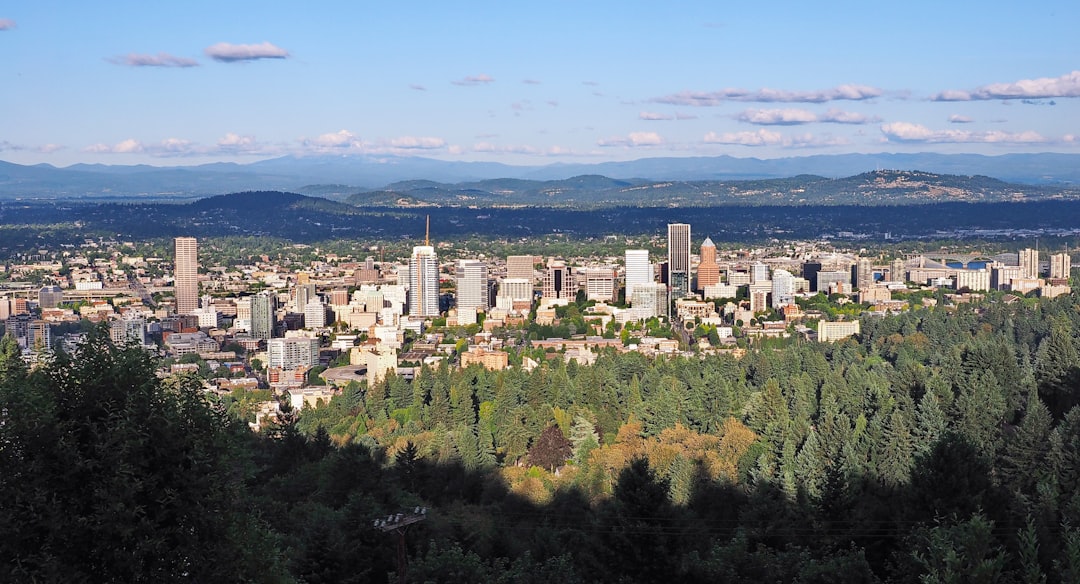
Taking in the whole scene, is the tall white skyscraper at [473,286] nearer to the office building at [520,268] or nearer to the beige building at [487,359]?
the office building at [520,268]

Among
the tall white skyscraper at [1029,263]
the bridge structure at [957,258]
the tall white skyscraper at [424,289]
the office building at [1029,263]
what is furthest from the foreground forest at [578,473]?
the bridge structure at [957,258]

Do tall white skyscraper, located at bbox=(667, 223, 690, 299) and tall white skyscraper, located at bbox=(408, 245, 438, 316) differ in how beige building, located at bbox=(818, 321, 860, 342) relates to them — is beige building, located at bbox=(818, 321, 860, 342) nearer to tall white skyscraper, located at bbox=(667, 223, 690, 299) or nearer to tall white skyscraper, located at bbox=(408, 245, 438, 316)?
tall white skyscraper, located at bbox=(408, 245, 438, 316)

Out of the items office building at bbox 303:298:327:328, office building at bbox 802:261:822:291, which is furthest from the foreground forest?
office building at bbox 802:261:822:291

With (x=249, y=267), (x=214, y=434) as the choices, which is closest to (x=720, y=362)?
(x=214, y=434)

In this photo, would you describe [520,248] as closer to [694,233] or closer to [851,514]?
[694,233]

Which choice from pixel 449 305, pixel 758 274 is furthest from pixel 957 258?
pixel 449 305
